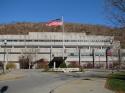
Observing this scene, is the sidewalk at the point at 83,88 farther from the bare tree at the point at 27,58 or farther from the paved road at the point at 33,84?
the bare tree at the point at 27,58

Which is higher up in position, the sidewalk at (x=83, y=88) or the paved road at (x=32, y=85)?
the sidewalk at (x=83, y=88)

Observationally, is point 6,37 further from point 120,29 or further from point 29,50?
point 120,29

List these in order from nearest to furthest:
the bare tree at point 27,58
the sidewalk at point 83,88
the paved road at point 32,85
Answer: the sidewalk at point 83,88 → the paved road at point 32,85 → the bare tree at point 27,58

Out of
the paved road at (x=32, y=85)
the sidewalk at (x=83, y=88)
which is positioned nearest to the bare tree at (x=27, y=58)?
the paved road at (x=32, y=85)

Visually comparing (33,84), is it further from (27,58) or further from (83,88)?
(27,58)

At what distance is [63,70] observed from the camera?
236 feet

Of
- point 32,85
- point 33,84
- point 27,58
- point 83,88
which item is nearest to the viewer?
point 83,88

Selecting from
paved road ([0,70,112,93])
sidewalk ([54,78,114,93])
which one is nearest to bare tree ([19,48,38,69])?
paved road ([0,70,112,93])

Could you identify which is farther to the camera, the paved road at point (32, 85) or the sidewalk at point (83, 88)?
the paved road at point (32, 85)

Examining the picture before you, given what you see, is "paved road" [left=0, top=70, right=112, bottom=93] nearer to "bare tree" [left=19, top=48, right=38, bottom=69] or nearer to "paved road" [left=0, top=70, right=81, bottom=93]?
"paved road" [left=0, top=70, right=81, bottom=93]

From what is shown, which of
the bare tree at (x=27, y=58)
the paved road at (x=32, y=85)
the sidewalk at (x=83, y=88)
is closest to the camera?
the sidewalk at (x=83, y=88)

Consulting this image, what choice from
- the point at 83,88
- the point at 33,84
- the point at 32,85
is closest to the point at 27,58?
the point at 33,84

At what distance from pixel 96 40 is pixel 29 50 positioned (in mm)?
31403

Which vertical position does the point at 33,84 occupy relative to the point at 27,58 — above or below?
above
